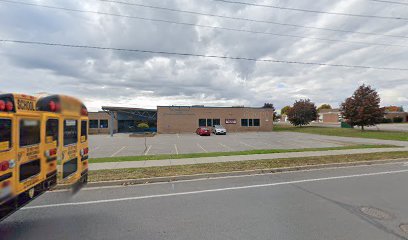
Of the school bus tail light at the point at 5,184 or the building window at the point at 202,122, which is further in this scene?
the building window at the point at 202,122

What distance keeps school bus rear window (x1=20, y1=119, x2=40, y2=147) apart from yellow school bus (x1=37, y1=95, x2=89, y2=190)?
0.78ft

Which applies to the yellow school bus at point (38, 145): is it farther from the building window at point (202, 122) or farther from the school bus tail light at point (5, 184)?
the building window at point (202, 122)

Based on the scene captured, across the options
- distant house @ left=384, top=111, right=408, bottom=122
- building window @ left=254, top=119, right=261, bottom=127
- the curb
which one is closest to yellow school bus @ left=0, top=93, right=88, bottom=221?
the curb

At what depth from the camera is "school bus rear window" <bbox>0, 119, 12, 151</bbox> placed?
3.32 meters

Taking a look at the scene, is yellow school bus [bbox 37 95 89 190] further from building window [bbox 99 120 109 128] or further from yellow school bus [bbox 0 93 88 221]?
building window [bbox 99 120 109 128]

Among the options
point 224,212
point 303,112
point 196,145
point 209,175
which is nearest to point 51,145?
Result: point 224,212

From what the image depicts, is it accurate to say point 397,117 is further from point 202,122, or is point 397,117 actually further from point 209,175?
point 209,175

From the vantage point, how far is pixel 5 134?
3396 mm

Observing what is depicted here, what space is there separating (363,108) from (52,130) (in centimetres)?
3895

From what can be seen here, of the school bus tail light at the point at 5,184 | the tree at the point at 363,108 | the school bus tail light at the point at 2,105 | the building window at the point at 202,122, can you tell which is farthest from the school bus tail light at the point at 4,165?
the tree at the point at 363,108

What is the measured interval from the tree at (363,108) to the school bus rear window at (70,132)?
125ft

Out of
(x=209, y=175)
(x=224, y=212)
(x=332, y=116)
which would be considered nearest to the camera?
(x=224, y=212)

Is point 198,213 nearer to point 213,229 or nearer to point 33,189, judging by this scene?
point 213,229

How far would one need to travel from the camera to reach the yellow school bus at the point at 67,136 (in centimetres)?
452
